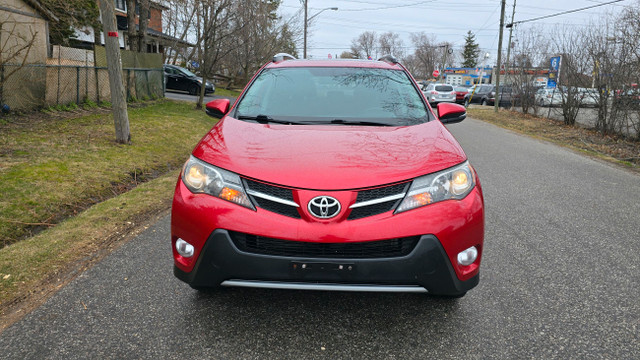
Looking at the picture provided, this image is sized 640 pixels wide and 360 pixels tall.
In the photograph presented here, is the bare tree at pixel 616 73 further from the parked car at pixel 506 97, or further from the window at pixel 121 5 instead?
the window at pixel 121 5

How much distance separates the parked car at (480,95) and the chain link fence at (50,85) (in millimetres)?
25279

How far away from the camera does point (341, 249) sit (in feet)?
7.55

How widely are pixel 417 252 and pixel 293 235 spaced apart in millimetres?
654

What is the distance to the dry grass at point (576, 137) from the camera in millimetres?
10420

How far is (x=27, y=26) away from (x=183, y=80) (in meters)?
12.7

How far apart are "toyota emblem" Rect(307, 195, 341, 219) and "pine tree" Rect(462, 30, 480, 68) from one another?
103 meters

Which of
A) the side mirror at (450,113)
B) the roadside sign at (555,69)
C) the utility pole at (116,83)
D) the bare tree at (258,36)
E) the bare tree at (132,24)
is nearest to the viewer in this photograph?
the side mirror at (450,113)

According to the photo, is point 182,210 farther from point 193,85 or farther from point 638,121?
point 193,85

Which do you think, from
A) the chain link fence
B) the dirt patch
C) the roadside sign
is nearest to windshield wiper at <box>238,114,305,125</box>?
the dirt patch

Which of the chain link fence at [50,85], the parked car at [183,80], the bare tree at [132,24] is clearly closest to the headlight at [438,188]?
the chain link fence at [50,85]

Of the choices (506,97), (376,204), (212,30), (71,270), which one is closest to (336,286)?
(376,204)

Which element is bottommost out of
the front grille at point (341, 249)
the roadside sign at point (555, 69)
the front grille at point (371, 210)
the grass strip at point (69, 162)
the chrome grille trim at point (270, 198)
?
the grass strip at point (69, 162)

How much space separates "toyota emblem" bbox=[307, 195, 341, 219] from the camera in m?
2.31

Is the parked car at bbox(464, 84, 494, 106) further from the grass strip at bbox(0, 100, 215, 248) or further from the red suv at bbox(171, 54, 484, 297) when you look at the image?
the red suv at bbox(171, 54, 484, 297)
